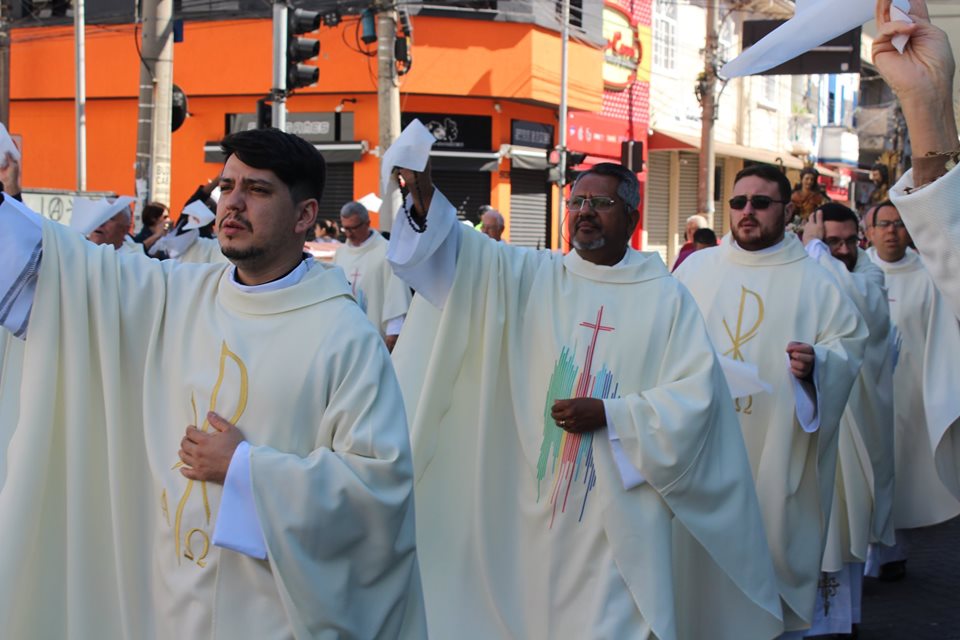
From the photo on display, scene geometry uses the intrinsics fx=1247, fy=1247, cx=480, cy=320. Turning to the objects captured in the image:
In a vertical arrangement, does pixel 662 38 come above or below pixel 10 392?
above

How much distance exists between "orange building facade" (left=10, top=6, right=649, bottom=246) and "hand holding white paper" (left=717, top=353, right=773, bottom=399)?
63.3 feet

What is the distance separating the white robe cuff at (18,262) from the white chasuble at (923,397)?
19.5 feet

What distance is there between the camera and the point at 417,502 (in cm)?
507

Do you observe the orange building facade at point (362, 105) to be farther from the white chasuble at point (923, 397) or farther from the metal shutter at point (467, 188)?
the white chasuble at point (923, 397)

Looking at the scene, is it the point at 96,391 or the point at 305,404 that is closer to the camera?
the point at 305,404

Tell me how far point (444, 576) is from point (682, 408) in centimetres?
118

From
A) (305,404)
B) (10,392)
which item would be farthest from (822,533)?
(10,392)

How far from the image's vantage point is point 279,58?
13039mm

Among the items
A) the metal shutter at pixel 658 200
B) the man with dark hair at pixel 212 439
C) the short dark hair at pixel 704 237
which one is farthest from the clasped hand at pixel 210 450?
the metal shutter at pixel 658 200

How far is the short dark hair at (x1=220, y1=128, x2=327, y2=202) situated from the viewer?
3412mm

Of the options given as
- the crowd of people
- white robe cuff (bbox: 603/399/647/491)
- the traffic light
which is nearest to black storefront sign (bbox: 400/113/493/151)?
the traffic light

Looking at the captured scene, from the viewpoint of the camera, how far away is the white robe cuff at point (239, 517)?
309cm

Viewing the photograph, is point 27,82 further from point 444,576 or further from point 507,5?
point 444,576

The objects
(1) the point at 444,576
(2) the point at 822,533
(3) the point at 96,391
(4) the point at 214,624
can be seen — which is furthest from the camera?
(2) the point at 822,533
